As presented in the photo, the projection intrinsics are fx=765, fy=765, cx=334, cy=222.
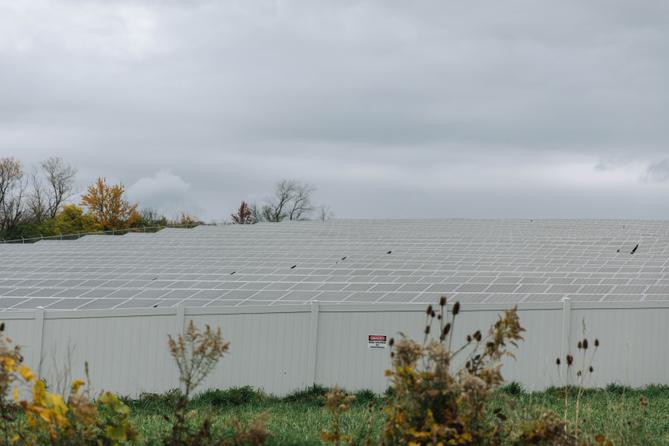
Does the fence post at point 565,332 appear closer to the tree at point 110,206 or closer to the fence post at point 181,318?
the fence post at point 181,318

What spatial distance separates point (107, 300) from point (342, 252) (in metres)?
8.55

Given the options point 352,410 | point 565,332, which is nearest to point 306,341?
point 352,410

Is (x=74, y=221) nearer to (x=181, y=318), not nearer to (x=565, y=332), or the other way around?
(x=181, y=318)

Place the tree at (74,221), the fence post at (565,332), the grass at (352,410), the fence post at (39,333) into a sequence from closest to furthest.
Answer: the grass at (352,410) → the fence post at (39,333) → the fence post at (565,332) → the tree at (74,221)

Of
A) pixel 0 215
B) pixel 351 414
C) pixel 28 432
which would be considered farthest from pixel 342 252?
pixel 0 215

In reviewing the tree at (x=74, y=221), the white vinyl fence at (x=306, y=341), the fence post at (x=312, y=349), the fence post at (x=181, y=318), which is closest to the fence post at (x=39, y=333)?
the white vinyl fence at (x=306, y=341)

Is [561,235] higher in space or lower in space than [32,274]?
higher

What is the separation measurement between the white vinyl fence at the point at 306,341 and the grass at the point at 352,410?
386 millimetres

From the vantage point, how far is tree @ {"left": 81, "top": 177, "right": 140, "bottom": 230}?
6512cm

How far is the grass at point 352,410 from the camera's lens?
815cm

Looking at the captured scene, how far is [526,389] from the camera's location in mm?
13641

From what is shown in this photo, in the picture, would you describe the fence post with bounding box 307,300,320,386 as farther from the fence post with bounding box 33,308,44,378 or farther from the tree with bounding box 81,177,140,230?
the tree with bounding box 81,177,140,230

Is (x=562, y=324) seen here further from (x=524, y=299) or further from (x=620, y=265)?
(x=620, y=265)

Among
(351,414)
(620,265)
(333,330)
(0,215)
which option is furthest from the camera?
(0,215)
